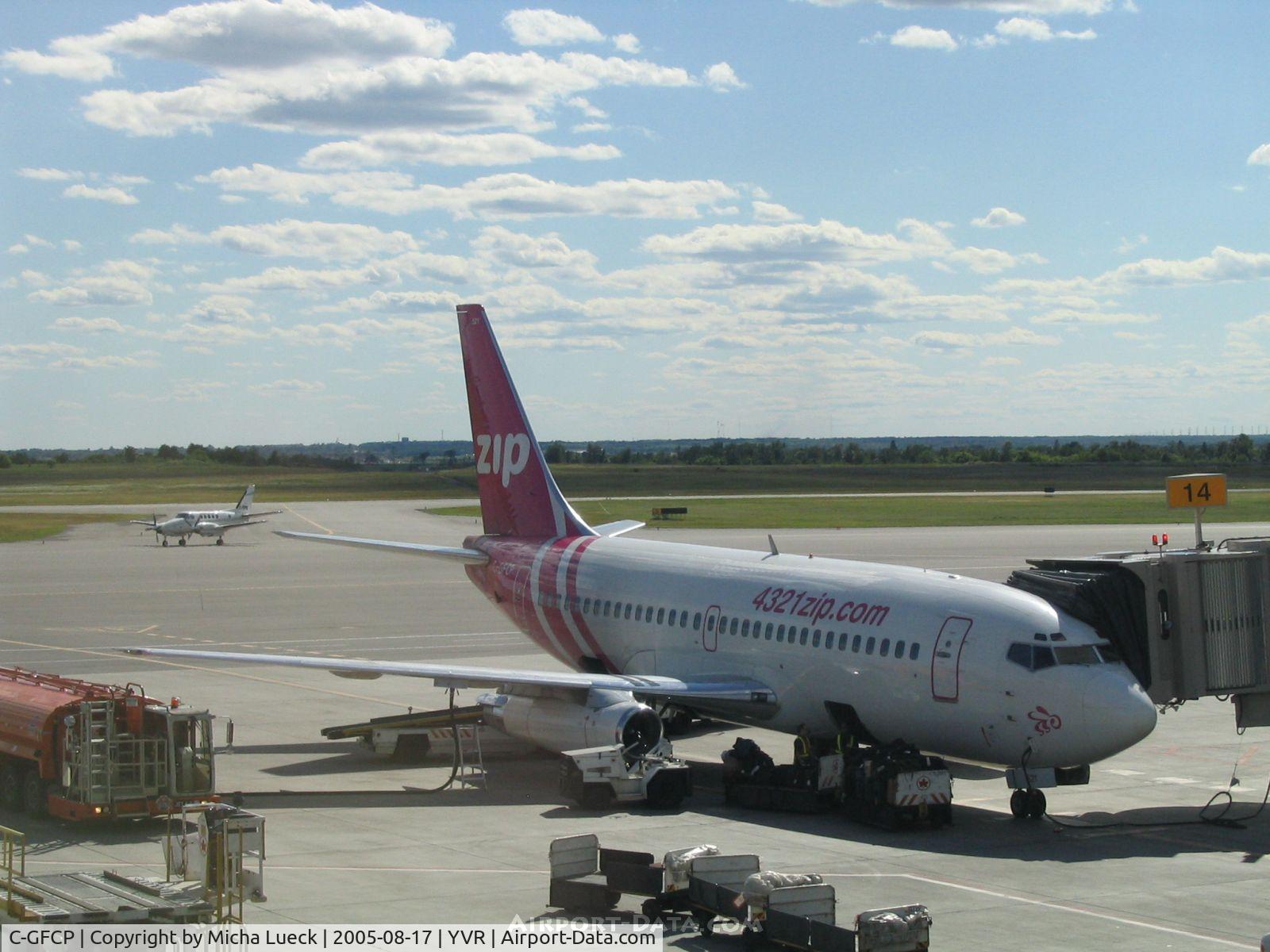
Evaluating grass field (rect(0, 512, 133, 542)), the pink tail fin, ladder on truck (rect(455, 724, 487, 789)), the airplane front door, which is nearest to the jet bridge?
the airplane front door

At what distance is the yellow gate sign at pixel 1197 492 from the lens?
28734 millimetres

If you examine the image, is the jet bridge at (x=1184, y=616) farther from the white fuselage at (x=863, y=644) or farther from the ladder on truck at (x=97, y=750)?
the ladder on truck at (x=97, y=750)

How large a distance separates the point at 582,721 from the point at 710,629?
13.8 ft

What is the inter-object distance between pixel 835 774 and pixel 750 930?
28.5 ft

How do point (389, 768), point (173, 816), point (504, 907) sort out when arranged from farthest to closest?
point (389, 768) → point (173, 816) → point (504, 907)

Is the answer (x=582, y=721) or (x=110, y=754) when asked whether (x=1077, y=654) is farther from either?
(x=110, y=754)

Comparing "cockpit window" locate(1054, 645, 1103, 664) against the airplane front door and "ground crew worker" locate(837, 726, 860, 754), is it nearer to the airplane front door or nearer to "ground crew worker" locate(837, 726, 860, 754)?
the airplane front door

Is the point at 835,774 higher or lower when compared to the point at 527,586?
lower

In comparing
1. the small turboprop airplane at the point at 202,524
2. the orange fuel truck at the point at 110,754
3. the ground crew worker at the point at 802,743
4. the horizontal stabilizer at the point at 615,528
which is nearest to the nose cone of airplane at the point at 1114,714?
the ground crew worker at the point at 802,743

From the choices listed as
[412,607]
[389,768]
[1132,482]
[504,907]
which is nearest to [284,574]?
[412,607]

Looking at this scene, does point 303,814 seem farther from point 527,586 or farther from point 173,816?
point 527,586

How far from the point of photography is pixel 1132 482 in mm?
189125

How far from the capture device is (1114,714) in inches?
965

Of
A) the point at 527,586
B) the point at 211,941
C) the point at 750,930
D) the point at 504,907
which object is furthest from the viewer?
the point at 527,586
